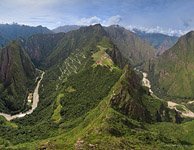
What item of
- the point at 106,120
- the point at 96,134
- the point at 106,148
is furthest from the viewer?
the point at 106,120

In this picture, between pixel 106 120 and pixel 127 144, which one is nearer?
pixel 127 144

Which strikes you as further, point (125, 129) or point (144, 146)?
point (125, 129)

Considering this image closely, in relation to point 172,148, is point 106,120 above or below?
above

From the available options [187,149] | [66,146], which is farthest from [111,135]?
[187,149]

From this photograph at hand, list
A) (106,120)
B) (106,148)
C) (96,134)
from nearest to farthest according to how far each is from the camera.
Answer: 1. (106,148)
2. (96,134)
3. (106,120)

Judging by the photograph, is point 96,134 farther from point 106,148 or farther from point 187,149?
point 187,149

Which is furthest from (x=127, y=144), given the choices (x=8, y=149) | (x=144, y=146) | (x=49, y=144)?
(x=8, y=149)

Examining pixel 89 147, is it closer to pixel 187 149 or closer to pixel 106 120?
pixel 106 120

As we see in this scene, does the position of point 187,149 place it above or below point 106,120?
below
